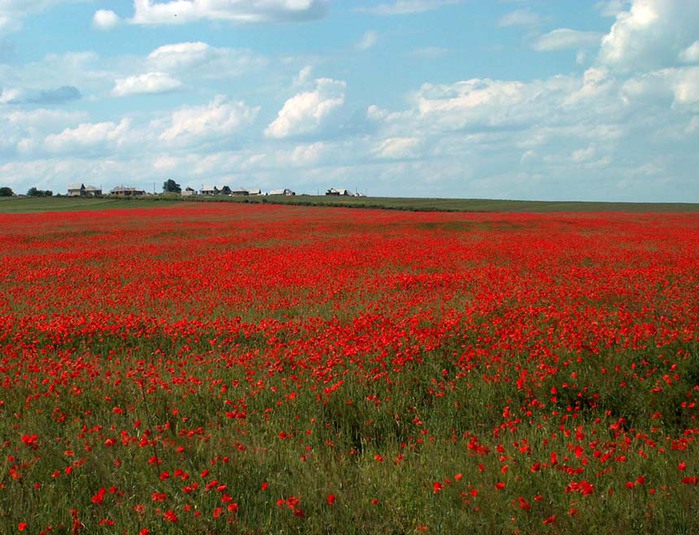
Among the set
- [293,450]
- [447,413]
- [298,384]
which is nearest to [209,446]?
[293,450]

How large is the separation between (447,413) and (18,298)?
1327 cm

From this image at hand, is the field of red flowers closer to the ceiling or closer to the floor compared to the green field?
closer to the floor

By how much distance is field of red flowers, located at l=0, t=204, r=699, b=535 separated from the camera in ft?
17.2

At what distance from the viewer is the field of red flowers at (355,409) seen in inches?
206

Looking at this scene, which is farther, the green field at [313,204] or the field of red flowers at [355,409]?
the green field at [313,204]

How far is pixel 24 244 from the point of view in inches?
1320

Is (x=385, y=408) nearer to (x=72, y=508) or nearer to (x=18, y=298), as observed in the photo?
(x=72, y=508)

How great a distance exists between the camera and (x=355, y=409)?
7.88 metres

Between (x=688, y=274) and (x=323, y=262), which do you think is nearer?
(x=688, y=274)

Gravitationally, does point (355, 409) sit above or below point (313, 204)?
below

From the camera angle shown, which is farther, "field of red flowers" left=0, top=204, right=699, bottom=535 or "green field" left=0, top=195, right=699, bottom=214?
"green field" left=0, top=195, right=699, bottom=214

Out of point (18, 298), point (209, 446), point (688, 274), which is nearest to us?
point (209, 446)

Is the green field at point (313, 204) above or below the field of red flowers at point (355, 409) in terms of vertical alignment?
above

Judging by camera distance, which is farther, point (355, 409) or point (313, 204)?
point (313, 204)
